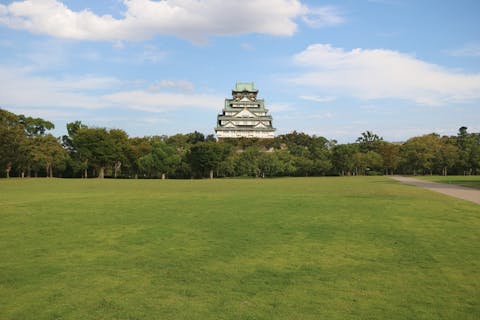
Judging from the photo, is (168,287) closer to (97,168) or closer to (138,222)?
(138,222)

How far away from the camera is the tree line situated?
5528cm

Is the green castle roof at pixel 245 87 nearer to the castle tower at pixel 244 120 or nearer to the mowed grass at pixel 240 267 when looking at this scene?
the castle tower at pixel 244 120

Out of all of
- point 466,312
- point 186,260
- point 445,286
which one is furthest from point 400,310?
point 186,260

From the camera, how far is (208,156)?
2234 inches

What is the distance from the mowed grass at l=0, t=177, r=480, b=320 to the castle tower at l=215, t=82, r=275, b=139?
221ft

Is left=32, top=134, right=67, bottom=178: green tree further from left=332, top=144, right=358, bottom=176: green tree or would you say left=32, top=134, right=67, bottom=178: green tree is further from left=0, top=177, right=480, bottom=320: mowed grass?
left=0, top=177, right=480, bottom=320: mowed grass

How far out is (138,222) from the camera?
12.5 m

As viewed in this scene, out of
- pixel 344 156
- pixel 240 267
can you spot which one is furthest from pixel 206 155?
pixel 240 267

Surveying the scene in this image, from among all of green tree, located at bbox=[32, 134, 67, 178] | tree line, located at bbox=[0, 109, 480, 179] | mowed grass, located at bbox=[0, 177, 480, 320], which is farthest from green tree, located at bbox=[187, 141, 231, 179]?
mowed grass, located at bbox=[0, 177, 480, 320]

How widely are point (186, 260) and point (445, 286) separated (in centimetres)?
474

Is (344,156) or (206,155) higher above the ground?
(344,156)

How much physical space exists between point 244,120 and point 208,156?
26915mm

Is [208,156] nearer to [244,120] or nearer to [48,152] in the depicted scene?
[48,152]

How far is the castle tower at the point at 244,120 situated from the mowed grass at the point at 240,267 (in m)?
67.4
